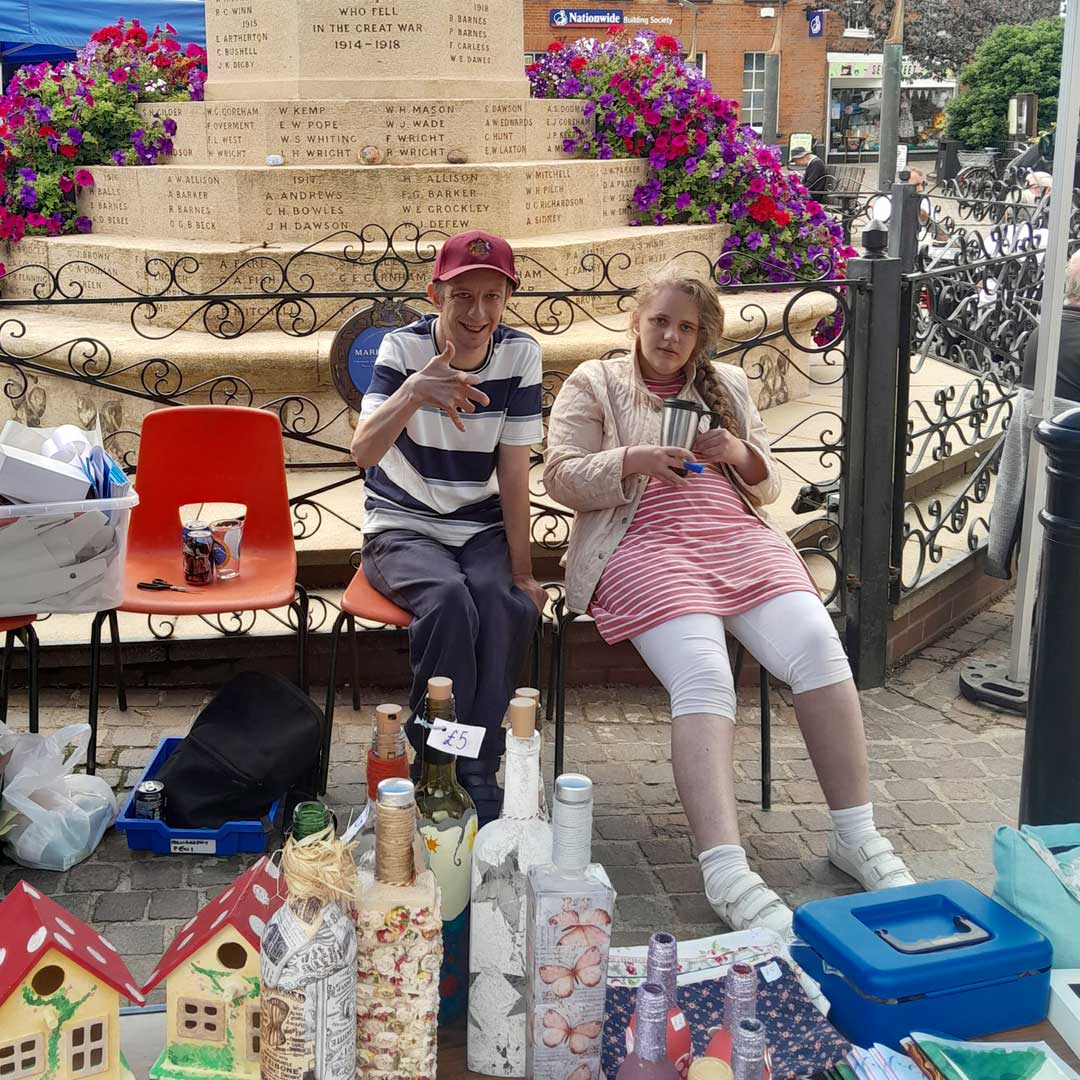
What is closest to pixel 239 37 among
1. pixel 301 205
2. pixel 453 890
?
pixel 301 205

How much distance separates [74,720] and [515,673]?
1.62m

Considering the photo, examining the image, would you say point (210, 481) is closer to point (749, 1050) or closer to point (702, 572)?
point (702, 572)

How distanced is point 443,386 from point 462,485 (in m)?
0.44

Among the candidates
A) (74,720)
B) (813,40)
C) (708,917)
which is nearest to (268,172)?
(74,720)

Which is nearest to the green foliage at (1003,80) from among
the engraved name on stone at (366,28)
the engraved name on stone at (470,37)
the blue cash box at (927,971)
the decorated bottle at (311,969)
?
the engraved name on stone at (470,37)

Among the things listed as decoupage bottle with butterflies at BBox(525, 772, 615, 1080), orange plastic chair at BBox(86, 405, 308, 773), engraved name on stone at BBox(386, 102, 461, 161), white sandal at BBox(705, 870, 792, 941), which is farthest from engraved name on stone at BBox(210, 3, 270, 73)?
decoupage bottle with butterflies at BBox(525, 772, 615, 1080)

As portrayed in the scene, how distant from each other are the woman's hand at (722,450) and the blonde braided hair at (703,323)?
79 mm

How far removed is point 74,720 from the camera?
13.5 feet

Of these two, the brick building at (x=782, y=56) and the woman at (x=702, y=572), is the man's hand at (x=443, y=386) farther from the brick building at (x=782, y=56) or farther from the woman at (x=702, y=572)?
the brick building at (x=782, y=56)

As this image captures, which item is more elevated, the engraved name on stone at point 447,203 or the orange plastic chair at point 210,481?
the engraved name on stone at point 447,203

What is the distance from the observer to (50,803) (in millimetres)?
3363

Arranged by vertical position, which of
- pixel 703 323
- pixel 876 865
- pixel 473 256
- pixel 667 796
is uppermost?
pixel 473 256

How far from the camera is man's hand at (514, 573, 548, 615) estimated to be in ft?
11.3

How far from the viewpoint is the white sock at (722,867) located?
292 cm
